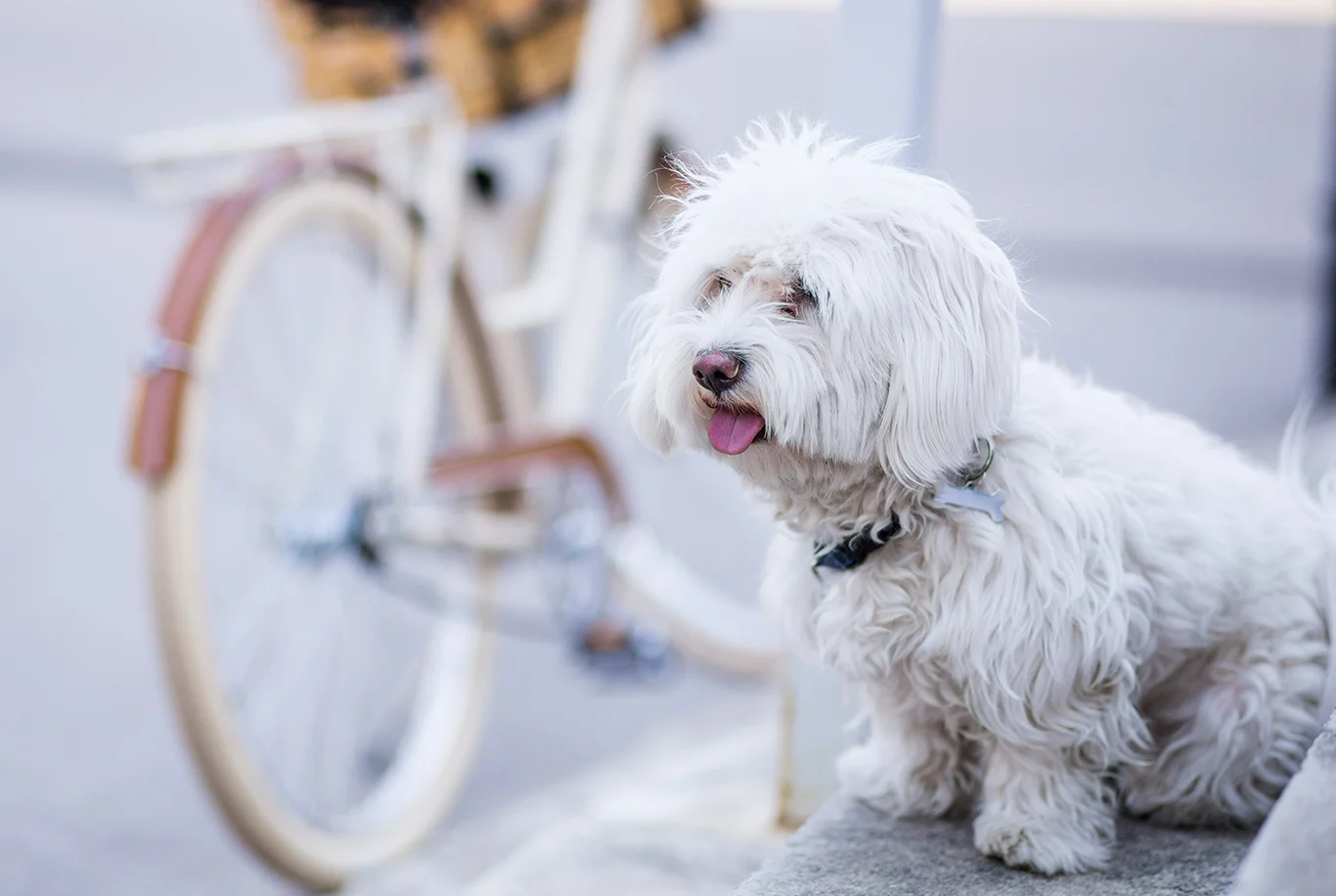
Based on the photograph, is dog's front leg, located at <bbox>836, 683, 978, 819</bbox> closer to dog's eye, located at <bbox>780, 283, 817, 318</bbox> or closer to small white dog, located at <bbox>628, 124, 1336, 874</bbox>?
small white dog, located at <bbox>628, 124, 1336, 874</bbox>

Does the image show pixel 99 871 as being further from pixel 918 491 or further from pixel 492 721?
pixel 918 491

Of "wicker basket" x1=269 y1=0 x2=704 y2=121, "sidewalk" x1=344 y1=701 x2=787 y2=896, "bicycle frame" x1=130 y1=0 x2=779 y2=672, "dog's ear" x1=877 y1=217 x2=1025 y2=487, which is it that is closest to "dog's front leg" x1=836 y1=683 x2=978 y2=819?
"sidewalk" x1=344 y1=701 x2=787 y2=896

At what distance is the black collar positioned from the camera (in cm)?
128

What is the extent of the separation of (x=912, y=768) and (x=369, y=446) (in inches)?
50.8

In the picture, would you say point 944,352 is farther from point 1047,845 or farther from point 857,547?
point 1047,845

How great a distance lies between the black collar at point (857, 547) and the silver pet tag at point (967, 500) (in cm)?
6

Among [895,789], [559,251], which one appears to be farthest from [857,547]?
[559,251]

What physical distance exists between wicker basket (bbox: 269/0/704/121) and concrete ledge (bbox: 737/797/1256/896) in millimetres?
1976

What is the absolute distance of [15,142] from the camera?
6.99m

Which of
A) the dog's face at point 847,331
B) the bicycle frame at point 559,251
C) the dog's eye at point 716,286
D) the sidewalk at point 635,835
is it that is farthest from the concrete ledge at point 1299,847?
the bicycle frame at point 559,251

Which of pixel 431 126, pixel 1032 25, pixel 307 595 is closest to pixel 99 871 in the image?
pixel 307 595

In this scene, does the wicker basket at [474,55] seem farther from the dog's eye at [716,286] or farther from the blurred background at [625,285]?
the dog's eye at [716,286]

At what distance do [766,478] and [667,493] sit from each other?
3366 mm

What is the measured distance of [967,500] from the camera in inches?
48.8
